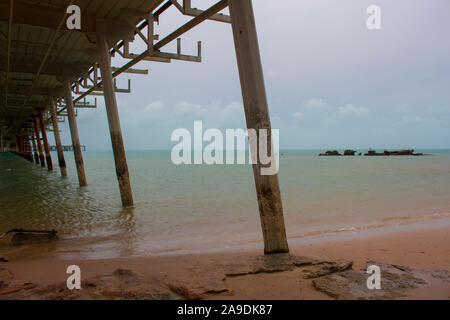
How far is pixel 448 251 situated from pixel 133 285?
463 cm

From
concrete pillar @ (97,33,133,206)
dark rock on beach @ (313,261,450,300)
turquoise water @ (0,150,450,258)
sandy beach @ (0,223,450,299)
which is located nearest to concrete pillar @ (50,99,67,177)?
turquoise water @ (0,150,450,258)

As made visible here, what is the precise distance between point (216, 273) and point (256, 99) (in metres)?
2.20

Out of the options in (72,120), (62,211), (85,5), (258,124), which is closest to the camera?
(258,124)

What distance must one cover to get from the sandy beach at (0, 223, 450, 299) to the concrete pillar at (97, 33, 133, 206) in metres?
4.75

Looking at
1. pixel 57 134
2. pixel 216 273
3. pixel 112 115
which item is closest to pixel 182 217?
pixel 112 115

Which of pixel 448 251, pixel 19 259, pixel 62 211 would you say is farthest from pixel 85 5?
pixel 448 251

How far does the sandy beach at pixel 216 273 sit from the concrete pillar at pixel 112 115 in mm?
4751

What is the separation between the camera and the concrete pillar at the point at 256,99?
3.86m

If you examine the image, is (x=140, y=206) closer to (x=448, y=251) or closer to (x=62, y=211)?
(x=62, y=211)

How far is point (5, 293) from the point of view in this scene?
2646mm

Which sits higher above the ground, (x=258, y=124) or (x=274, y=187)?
(x=258, y=124)

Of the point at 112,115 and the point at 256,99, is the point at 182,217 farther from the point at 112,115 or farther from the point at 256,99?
the point at 256,99

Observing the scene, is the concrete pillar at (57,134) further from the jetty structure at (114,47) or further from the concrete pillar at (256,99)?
the concrete pillar at (256,99)
